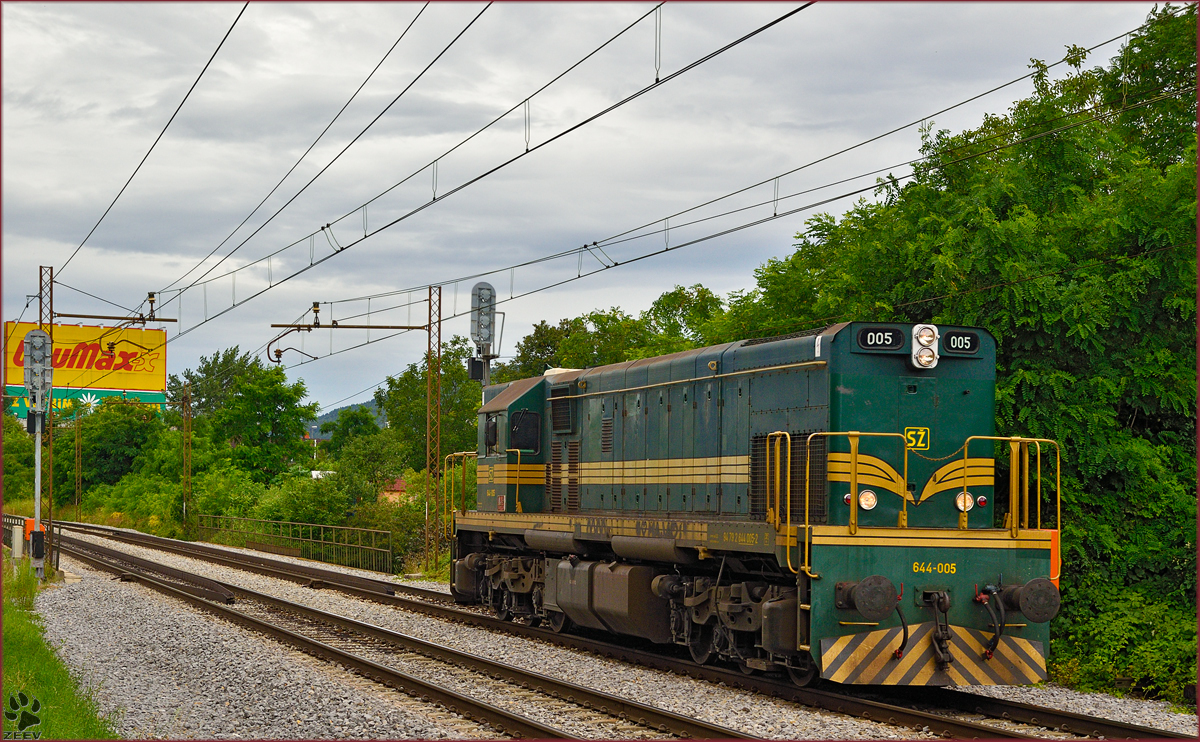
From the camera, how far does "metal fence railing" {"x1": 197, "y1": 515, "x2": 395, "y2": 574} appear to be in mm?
A: 28953

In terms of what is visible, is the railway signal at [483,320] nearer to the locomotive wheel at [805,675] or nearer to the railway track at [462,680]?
the railway track at [462,680]

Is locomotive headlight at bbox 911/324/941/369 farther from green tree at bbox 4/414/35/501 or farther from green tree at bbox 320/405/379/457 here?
green tree at bbox 320/405/379/457

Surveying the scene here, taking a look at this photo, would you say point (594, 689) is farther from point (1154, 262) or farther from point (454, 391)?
point (454, 391)

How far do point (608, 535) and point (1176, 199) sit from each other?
787 centimetres

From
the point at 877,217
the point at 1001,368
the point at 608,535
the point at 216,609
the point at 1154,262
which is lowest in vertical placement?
the point at 216,609

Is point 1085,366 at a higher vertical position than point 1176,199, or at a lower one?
lower

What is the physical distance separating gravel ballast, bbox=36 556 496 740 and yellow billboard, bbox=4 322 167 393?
168ft

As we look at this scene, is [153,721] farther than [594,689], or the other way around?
[594,689]

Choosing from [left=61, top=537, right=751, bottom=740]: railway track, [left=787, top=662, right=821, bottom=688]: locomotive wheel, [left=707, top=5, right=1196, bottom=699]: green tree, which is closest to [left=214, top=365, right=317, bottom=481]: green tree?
[left=61, top=537, right=751, bottom=740]: railway track

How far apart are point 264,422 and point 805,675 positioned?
1904 inches

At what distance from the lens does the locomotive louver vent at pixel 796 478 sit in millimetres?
10727

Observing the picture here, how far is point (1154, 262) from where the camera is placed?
40.5ft

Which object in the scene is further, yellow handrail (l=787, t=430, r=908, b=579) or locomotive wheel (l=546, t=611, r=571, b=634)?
locomotive wheel (l=546, t=611, r=571, b=634)

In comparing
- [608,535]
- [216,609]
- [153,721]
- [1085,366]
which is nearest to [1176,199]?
[1085,366]
